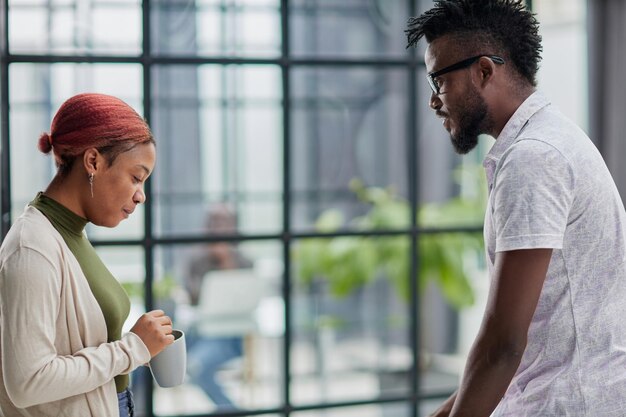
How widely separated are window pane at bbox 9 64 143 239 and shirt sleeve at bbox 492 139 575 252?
150 cm

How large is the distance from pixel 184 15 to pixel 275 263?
117 cm

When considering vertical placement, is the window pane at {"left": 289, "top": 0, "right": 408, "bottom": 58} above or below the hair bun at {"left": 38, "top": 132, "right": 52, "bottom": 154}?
above

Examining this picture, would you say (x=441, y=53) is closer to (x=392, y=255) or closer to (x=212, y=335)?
(x=212, y=335)

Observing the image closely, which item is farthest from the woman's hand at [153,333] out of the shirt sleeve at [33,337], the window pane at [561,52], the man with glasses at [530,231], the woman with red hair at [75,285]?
the window pane at [561,52]

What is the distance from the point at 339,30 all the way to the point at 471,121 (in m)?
3.08

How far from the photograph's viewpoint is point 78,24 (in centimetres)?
269

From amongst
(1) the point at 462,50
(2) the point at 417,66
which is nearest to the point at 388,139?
(2) the point at 417,66

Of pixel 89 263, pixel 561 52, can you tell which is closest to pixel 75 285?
pixel 89 263

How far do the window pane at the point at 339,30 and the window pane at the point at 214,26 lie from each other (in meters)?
0.44

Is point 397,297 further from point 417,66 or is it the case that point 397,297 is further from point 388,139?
point 417,66

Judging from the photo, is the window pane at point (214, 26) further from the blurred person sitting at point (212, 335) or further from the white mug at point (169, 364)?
the white mug at point (169, 364)

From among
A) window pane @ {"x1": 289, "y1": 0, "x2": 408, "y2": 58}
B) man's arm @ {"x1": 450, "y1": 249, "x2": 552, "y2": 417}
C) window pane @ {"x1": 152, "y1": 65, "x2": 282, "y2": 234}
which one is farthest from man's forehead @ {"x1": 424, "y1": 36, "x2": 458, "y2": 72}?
window pane @ {"x1": 289, "y1": 0, "x2": 408, "y2": 58}

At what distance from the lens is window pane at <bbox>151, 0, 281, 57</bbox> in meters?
3.17

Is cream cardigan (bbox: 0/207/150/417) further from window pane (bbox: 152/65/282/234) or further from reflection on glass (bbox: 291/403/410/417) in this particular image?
window pane (bbox: 152/65/282/234)
